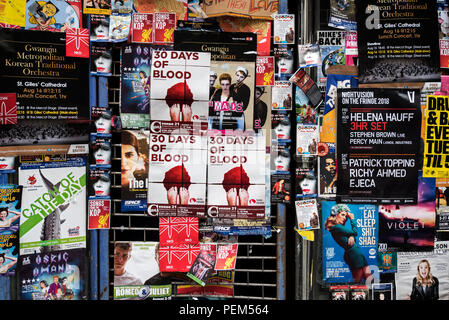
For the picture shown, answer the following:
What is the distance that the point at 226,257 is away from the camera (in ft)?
9.54

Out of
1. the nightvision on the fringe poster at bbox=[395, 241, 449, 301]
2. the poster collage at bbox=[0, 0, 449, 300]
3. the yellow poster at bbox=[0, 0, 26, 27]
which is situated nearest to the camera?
the yellow poster at bbox=[0, 0, 26, 27]

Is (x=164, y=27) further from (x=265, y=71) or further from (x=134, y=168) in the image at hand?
(x=134, y=168)

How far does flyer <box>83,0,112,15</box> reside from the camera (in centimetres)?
282

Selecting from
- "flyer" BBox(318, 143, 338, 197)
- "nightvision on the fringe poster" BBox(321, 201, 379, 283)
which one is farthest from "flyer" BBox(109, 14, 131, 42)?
"nightvision on the fringe poster" BBox(321, 201, 379, 283)

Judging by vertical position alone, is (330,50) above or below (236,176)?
above

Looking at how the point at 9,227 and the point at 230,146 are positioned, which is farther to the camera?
the point at 230,146

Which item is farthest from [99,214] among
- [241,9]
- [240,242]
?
[241,9]

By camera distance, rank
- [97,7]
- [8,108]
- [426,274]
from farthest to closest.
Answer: [426,274] < [97,7] < [8,108]

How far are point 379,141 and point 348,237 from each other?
796 mm

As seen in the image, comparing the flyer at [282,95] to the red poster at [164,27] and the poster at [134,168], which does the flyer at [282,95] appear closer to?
the red poster at [164,27]

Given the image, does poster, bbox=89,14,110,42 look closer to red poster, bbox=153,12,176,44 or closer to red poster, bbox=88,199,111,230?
red poster, bbox=153,12,176,44

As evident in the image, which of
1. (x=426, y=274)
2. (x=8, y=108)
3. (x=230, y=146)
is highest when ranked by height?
(x=8, y=108)

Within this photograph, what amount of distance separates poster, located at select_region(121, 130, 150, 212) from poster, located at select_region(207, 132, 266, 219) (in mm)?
507

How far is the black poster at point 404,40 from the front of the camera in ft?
9.25
